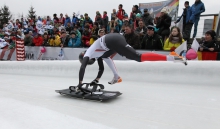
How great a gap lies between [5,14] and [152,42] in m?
34.3

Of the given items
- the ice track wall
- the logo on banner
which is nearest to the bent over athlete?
the ice track wall

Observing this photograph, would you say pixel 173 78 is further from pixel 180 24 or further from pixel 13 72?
pixel 13 72

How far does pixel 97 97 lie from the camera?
2.63 m

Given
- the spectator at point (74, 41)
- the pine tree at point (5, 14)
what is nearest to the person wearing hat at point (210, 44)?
the spectator at point (74, 41)

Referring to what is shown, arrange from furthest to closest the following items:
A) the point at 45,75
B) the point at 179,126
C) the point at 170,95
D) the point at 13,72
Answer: the point at 13,72, the point at 45,75, the point at 170,95, the point at 179,126

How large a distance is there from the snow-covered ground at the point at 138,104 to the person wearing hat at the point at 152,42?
914mm

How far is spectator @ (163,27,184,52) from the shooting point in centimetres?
409

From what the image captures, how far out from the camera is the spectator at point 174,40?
4.09 meters

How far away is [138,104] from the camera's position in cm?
247

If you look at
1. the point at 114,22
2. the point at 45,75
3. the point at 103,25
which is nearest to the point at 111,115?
the point at 45,75

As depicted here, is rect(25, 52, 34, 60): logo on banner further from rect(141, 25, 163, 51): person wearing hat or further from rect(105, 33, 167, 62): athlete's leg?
rect(105, 33, 167, 62): athlete's leg

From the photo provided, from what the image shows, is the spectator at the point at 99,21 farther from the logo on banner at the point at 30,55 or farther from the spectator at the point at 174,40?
the spectator at the point at 174,40

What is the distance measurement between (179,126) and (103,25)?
7.09m

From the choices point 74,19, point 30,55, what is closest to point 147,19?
point 30,55
